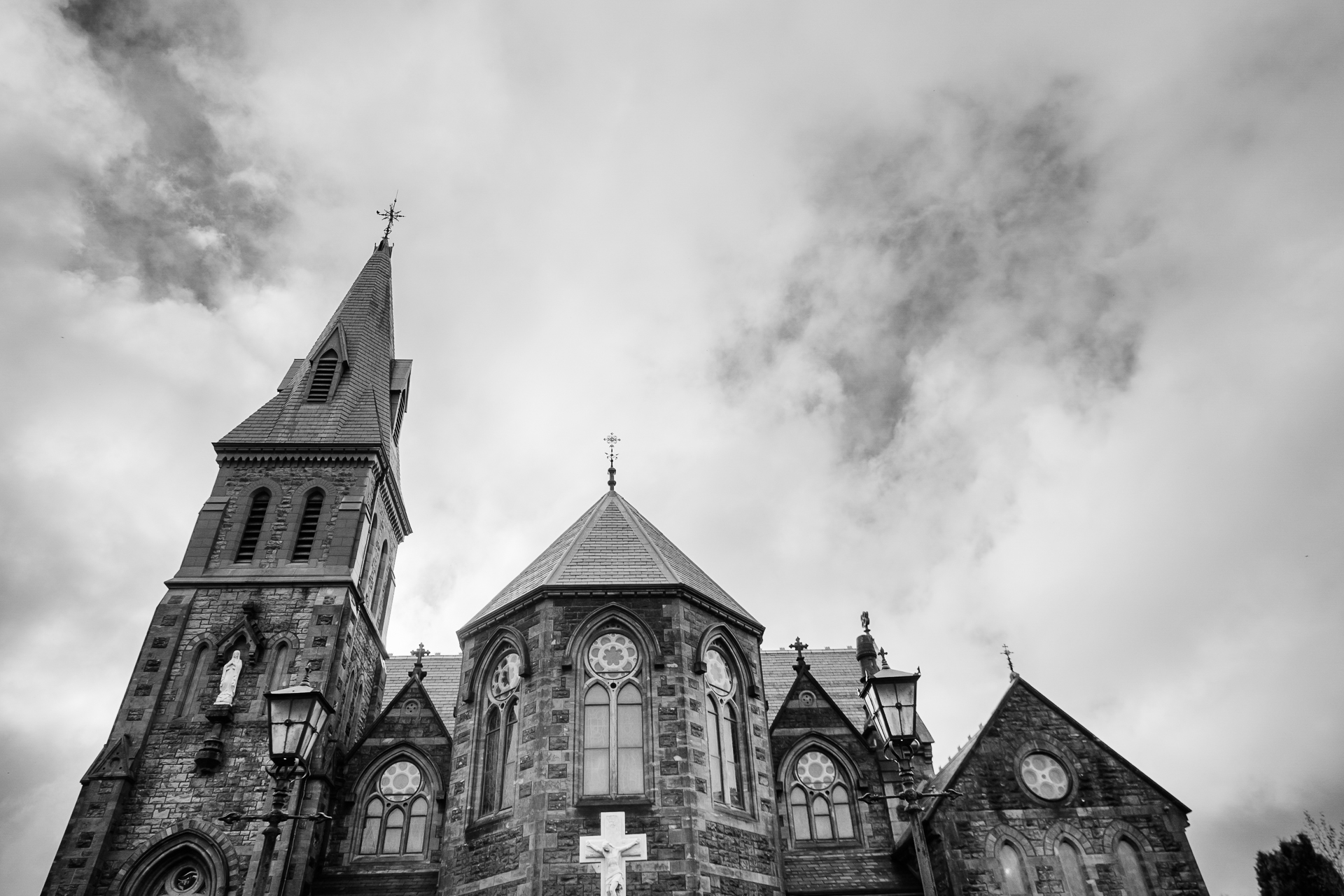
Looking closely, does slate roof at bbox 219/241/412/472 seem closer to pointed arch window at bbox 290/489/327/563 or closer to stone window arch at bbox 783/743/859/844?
pointed arch window at bbox 290/489/327/563

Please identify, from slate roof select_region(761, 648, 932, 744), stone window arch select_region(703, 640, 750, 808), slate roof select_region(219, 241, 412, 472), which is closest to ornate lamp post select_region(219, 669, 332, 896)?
stone window arch select_region(703, 640, 750, 808)

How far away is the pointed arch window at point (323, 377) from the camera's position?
30.5 m

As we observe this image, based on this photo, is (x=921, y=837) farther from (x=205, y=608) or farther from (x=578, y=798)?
(x=205, y=608)

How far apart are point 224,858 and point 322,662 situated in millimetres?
4927

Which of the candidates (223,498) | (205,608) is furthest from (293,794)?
(223,498)

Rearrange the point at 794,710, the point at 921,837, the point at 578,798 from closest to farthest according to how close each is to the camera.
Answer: the point at 921,837 < the point at 578,798 < the point at 794,710

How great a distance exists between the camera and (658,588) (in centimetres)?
2003

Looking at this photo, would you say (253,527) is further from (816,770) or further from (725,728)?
(816,770)

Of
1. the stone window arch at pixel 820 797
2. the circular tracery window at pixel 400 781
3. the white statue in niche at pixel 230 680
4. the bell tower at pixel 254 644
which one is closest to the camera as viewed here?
the bell tower at pixel 254 644

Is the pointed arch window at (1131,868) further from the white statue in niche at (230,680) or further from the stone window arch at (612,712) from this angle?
the white statue in niche at (230,680)

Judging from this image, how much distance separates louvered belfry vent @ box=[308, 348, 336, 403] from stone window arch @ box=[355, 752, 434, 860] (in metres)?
13.9

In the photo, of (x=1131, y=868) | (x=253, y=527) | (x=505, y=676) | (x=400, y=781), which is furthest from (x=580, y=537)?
(x=1131, y=868)

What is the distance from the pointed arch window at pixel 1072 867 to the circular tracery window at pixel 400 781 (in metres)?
14.7

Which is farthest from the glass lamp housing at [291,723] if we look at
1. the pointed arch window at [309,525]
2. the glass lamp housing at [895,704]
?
the pointed arch window at [309,525]
